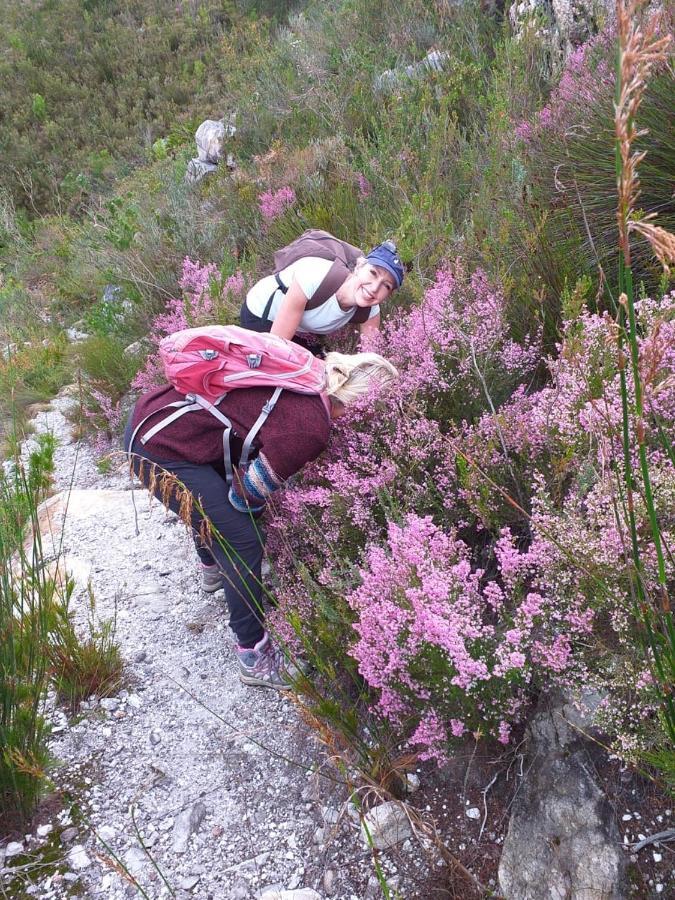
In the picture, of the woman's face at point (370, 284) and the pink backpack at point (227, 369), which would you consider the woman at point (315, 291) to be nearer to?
the woman's face at point (370, 284)

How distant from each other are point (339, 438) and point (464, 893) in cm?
179

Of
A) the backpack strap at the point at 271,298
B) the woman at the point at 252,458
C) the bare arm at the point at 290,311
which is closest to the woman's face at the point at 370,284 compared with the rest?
the bare arm at the point at 290,311

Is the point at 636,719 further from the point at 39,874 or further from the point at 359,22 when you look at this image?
the point at 359,22

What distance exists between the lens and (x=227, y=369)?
2.67 meters

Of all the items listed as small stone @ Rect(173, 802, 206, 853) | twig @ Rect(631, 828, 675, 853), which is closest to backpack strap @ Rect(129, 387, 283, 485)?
small stone @ Rect(173, 802, 206, 853)

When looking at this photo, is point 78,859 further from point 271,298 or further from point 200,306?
point 200,306

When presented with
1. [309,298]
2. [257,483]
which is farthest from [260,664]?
[309,298]

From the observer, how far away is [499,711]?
206 centimetres

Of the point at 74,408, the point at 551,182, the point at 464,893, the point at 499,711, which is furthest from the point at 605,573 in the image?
the point at 74,408

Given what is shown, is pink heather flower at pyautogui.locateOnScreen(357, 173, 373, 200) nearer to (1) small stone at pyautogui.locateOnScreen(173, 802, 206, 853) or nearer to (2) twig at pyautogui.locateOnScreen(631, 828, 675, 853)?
(1) small stone at pyautogui.locateOnScreen(173, 802, 206, 853)

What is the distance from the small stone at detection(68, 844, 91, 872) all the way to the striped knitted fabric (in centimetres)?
131

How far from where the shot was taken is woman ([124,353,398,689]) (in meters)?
2.67

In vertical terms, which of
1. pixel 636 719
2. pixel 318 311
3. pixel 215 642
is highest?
pixel 318 311

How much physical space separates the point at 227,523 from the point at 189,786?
998 mm
